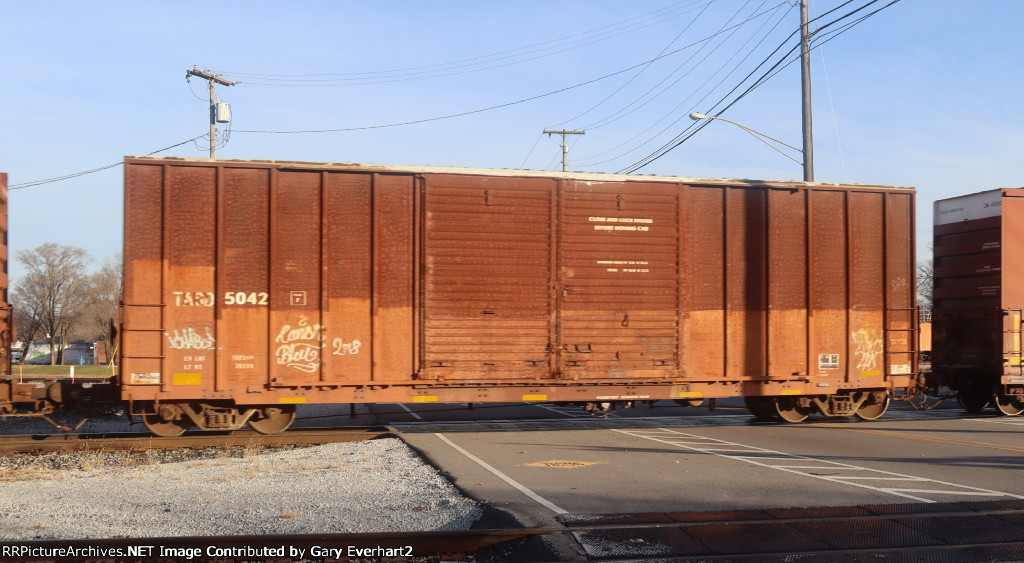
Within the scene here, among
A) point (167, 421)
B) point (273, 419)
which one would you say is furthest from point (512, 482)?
point (167, 421)

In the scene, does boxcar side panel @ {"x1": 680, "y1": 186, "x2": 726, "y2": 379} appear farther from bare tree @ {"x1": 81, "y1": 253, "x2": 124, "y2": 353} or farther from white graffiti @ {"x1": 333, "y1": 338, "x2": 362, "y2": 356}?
bare tree @ {"x1": 81, "y1": 253, "x2": 124, "y2": 353}

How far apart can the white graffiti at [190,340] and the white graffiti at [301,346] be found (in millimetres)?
997

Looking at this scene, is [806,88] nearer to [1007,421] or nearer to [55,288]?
[1007,421]

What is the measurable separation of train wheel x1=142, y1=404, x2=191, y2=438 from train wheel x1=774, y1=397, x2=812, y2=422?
10528 mm

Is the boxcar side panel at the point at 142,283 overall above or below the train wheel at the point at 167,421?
above

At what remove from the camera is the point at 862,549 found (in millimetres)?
6344

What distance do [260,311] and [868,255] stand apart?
423 inches

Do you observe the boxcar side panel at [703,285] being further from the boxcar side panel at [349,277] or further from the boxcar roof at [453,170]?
the boxcar side panel at [349,277]

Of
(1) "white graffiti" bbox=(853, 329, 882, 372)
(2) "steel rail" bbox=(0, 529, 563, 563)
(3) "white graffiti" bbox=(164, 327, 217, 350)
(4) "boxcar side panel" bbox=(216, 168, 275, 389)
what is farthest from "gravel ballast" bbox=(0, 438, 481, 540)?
(1) "white graffiti" bbox=(853, 329, 882, 372)

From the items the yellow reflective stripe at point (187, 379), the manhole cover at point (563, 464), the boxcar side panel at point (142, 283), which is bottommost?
the manhole cover at point (563, 464)

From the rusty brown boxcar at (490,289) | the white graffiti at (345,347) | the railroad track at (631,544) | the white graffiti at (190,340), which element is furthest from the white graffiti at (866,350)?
the white graffiti at (190,340)

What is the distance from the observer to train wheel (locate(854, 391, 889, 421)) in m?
14.6

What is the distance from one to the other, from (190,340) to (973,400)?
1613 centimetres

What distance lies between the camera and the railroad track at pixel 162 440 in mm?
11820
